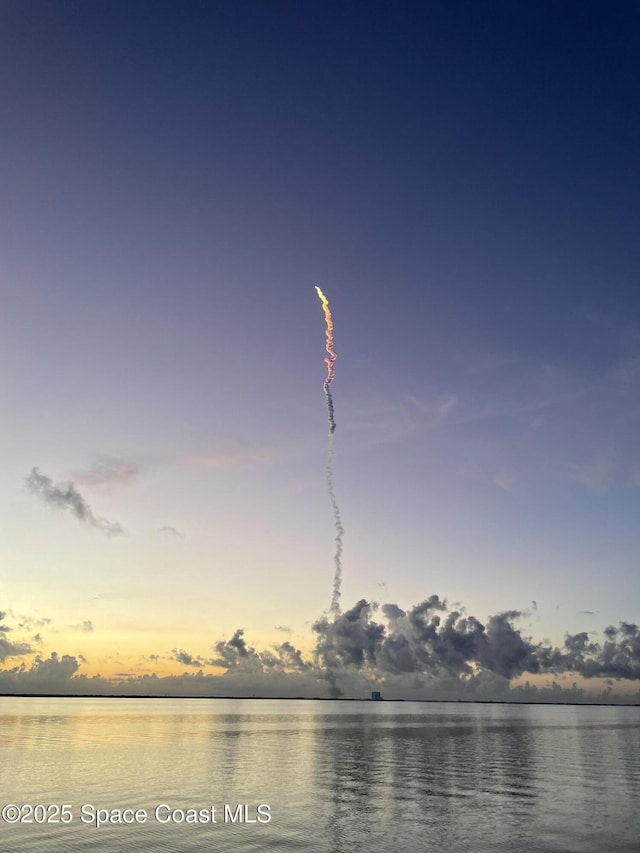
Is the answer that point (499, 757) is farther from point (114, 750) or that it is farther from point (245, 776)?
point (114, 750)

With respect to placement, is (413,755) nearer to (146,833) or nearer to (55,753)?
(55,753)

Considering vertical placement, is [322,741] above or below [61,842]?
below

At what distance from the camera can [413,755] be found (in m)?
109

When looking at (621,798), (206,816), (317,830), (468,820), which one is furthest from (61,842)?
(621,798)

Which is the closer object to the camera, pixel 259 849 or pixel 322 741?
pixel 259 849

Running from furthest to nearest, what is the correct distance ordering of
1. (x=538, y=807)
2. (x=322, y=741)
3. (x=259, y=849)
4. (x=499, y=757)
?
(x=322, y=741) < (x=499, y=757) < (x=538, y=807) < (x=259, y=849)

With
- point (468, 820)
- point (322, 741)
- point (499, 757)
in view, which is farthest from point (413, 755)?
point (468, 820)

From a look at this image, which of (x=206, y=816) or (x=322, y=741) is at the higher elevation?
(x=206, y=816)

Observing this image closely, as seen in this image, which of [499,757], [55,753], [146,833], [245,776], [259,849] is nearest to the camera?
[259,849]

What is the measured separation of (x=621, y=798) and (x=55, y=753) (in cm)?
8117

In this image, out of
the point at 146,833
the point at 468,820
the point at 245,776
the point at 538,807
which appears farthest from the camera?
the point at 245,776

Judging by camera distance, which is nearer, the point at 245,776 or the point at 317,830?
the point at 317,830

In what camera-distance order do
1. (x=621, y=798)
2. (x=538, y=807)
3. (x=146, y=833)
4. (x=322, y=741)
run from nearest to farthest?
(x=146, y=833) < (x=538, y=807) < (x=621, y=798) < (x=322, y=741)

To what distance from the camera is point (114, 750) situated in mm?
107125
